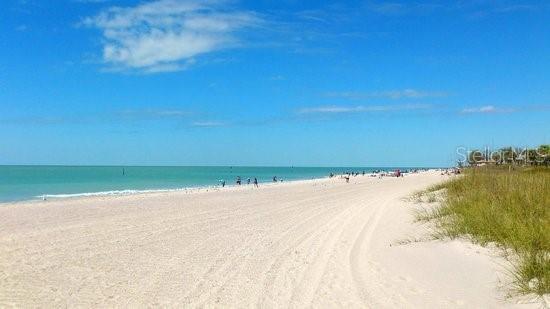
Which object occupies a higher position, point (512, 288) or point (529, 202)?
point (529, 202)

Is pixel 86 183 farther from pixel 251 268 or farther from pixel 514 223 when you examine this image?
pixel 514 223

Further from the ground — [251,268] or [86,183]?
[251,268]

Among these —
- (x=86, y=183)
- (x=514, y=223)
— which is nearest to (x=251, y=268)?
(x=514, y=223)

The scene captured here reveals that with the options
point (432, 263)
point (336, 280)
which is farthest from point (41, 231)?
point (432, 263)

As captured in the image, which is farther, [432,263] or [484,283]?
[432,263]

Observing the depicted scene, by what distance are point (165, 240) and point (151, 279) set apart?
12.6ft

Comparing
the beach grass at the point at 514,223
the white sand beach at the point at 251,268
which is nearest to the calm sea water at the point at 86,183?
the white sand beach at the point at 251,268

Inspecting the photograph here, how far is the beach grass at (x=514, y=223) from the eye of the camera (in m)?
5.26

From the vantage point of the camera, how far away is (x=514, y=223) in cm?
716

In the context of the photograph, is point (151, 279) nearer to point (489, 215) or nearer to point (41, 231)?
point (489, 215)

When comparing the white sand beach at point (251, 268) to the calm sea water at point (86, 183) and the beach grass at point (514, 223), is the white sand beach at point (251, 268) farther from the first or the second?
the calm sea water at point (86, 183)

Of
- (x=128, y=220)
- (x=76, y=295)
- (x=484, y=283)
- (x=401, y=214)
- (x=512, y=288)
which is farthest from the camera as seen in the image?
(x=128, y=220)

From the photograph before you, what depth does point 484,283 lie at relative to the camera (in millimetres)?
5879

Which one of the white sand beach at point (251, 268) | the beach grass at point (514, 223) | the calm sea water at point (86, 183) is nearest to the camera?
the beach grass at point (514, 223)
